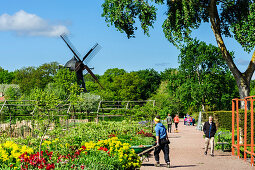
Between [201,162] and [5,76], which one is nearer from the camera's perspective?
[201,162]

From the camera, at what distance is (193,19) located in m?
17.4

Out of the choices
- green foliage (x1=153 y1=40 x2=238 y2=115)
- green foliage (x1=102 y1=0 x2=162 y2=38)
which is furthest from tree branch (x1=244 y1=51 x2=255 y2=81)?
green foliage (x1=153 y1=40 x2=238 y2=115)

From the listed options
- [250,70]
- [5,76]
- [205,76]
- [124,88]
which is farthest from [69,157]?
[5,76]

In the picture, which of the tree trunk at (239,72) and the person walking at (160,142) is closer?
the person walking at (160,142)

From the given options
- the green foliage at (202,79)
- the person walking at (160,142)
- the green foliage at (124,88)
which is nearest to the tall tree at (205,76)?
the green foliage at (202,79)

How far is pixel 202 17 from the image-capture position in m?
18.7

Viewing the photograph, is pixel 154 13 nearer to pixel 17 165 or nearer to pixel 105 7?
pixel 105 7

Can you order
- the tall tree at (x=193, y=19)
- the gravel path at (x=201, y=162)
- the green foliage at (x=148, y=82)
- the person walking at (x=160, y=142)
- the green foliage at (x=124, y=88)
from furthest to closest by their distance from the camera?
the green foliage at (x=148, y=82) < the green foliage at (x=124, y=88) < the tall tree at (x=193, y=19) < the person walking at (x=160, y=142) < the gravel path at (x=201, y=162)

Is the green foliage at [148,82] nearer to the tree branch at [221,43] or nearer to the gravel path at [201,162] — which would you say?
the tree branch at [221,43]

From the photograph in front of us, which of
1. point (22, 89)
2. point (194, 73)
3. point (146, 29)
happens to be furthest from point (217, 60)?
point (22, 89)

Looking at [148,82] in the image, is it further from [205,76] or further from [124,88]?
[205,76]

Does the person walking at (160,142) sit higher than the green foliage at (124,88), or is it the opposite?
the green foliage at (124,88)

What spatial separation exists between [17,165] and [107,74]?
83.3 metres

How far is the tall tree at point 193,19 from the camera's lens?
15.9 meters
